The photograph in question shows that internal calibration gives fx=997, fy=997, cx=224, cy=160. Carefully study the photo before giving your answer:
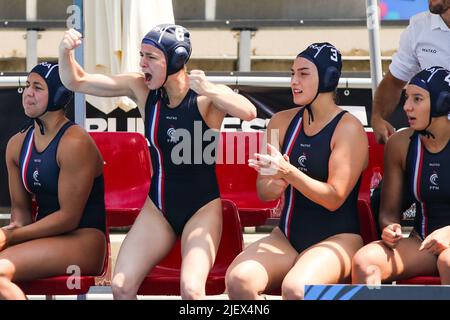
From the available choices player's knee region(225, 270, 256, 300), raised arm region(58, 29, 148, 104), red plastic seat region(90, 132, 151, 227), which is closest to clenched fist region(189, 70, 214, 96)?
raised arm region(58, 29, 148, 104)

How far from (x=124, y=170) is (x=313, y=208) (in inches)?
65.2

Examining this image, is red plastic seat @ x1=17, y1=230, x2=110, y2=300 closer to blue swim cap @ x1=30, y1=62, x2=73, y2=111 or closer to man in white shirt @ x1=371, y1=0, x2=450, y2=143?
blue swim cap @ x1=30, y1=62, x2=73, y2=111

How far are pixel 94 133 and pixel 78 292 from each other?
1.37 meters

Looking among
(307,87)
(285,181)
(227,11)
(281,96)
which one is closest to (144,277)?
(285,181)

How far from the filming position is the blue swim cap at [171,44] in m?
5.11

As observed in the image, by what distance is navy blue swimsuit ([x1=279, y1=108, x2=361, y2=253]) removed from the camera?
5.03m

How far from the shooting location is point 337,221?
504 centimetres

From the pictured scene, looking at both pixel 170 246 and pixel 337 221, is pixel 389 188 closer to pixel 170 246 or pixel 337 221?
pixel 337 221

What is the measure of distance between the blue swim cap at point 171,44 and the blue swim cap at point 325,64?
0.61m

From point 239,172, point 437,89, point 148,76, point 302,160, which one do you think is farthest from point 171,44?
point 239,172

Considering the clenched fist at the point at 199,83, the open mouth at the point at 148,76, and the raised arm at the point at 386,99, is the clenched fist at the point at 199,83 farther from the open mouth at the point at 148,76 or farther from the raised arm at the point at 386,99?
the raised arm at the point at 386,99

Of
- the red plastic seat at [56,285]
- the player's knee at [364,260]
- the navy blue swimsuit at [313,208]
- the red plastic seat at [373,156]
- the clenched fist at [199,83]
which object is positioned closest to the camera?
the player's knee at [364,260]

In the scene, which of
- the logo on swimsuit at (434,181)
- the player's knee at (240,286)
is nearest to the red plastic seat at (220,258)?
the player's knee at (240,286)

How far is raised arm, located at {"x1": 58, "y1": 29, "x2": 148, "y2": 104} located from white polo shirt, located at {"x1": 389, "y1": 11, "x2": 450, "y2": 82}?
4.95 feet
